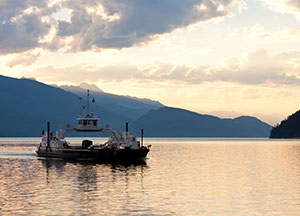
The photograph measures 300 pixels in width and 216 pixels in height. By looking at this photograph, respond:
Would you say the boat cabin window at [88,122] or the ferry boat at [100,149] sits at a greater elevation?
the boat cabin window at [88,122]

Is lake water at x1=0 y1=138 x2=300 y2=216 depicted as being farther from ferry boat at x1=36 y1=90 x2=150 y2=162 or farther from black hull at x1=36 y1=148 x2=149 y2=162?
ferry boat at x1=36 y1=90 x2=150 y2=162

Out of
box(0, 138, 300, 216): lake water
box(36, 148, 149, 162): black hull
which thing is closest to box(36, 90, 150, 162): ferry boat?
box(36, 148, 149, 162): black hull

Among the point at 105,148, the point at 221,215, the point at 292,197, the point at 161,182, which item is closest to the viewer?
the point at 221,215

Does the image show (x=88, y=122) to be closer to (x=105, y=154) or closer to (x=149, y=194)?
(x=105, y=154)

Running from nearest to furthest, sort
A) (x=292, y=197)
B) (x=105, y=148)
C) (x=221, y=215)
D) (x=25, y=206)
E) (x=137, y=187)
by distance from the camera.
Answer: (x=221, y=215) → (x=25, y=206) → (x=292, y=197) → (x=137, y=187) → (x=105, y=148)

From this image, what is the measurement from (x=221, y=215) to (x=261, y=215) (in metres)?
2.88

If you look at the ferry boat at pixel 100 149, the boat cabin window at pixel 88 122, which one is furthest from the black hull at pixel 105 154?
the boat cabin window at pixel 88 122

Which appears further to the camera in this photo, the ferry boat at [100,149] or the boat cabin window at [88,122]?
the boat cabin window at [88,122]

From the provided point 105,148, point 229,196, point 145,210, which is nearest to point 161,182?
point 229,196

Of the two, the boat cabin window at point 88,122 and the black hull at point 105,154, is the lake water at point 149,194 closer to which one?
the black hull at point 105,154

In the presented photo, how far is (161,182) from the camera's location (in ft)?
186

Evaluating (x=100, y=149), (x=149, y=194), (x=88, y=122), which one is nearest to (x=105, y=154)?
(x=100, y=149)

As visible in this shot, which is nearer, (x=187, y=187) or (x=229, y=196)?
(x=229, y=196)

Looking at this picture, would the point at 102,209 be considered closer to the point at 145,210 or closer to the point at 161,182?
the point at 145,210
